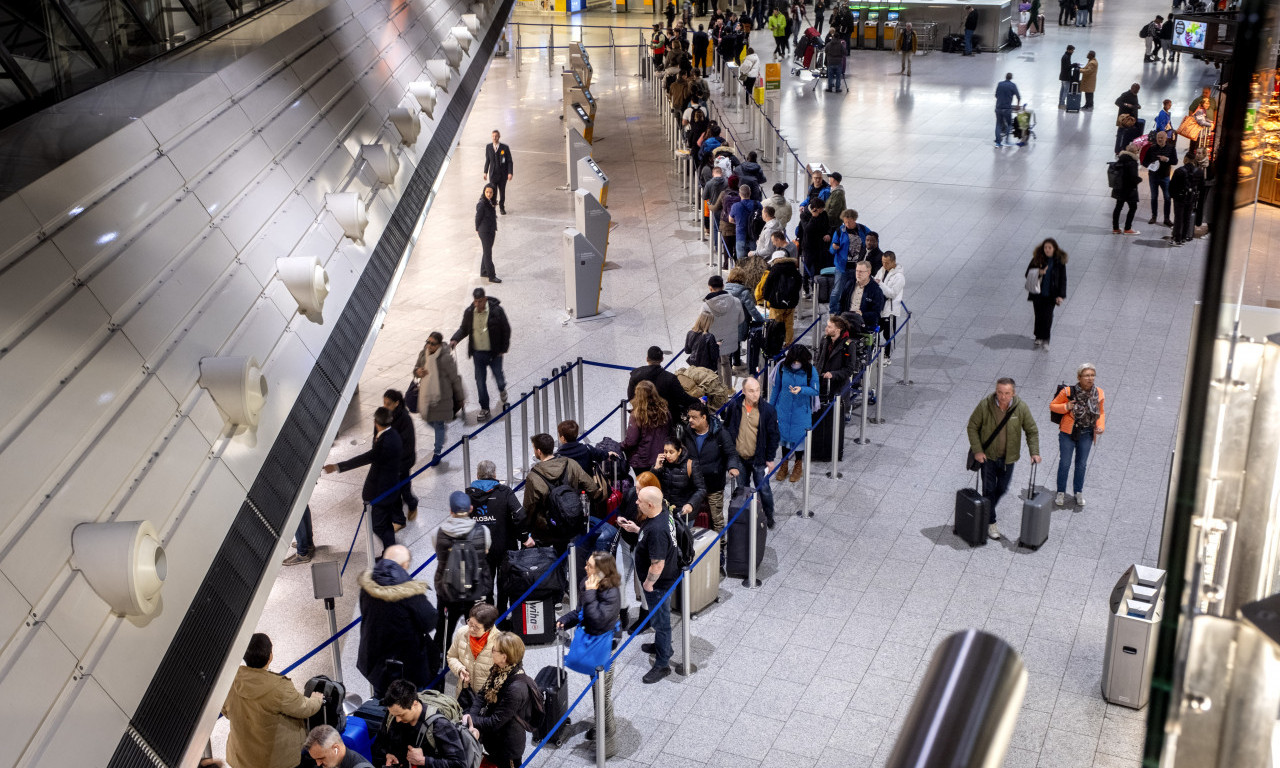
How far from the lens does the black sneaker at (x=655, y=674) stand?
9.28 meters

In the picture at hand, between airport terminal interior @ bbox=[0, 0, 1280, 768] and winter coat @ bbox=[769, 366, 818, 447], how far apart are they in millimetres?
666

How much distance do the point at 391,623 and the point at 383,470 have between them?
3146mm

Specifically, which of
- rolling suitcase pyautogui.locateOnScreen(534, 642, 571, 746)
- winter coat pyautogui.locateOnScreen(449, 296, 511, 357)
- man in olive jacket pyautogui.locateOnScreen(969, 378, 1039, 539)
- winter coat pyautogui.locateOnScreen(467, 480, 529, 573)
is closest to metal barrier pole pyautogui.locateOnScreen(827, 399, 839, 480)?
man in olive jacket pyautogui.locateOnScreen(969, 378, 1039, 539)

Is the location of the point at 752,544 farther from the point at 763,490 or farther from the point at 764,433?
the point at 764,433

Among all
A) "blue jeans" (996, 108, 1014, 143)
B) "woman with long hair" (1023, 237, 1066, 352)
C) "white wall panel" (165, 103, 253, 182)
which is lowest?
"woman with long hair" (1023, 237, 1066, 352)

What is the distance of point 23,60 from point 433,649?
15.2ft

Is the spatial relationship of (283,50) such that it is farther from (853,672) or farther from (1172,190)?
(1172,190)

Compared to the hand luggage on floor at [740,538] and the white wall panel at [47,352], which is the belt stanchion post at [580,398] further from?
the white wall panel at [47,352]

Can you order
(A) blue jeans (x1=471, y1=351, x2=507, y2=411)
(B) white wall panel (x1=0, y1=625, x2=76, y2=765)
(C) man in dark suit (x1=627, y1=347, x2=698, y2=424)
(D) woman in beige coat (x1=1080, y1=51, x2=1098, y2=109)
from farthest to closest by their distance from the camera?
(D) woman in beige coat (x1=1080, y1=51, x2=1098, y2=109)
(A) blue jeans (x1=471, y1=351, x2=507, y2=411)
(C) man in dark suit (x1=627, y1=347, x2=698, y2=424)
(B) white wall panel (x1=0, y1=625, x2=76, y2=765)

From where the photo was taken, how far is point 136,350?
498 cm

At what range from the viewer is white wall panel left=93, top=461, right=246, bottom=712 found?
3926 mm

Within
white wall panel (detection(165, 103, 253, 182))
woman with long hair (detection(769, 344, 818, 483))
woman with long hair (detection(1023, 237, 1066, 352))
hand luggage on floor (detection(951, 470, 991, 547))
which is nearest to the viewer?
white wall panel (detection(165, 103, 253, 182))

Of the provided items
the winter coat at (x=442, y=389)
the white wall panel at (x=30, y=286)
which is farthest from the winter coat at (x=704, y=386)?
the white wall panel at (x=30, y=286)

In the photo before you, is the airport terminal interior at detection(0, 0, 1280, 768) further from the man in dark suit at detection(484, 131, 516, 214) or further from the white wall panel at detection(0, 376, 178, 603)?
the man in dark suit at detection(484, 131, 516, 214)
